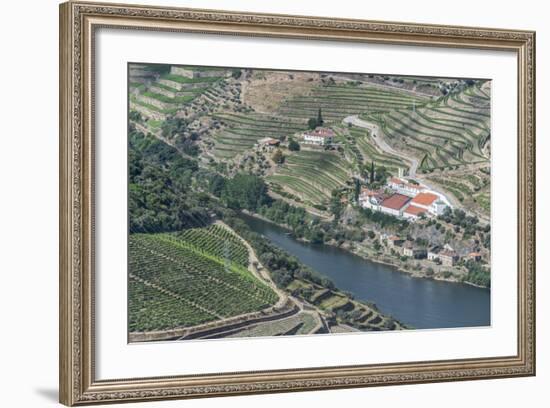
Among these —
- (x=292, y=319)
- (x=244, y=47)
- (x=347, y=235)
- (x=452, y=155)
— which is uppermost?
(x=244, y=47)

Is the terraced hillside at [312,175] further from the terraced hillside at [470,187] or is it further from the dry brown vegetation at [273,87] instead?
the terraced hillside at [470,187]

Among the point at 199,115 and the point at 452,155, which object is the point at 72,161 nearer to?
the point at 199,115

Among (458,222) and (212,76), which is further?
(458,222)

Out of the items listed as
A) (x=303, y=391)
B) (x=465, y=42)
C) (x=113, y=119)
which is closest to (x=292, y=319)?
(x=303, y=391)

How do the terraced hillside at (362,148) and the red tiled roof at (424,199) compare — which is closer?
the terraced hillside at (362,148)

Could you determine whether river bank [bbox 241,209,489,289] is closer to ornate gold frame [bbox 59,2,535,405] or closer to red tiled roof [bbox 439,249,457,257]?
red tiled roof [bbox 439,249,457,257]

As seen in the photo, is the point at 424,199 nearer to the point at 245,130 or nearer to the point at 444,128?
the point at 444,128

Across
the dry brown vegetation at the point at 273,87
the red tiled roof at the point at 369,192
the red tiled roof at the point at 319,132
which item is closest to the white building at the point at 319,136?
the red tiled roof at the point at 319,132
